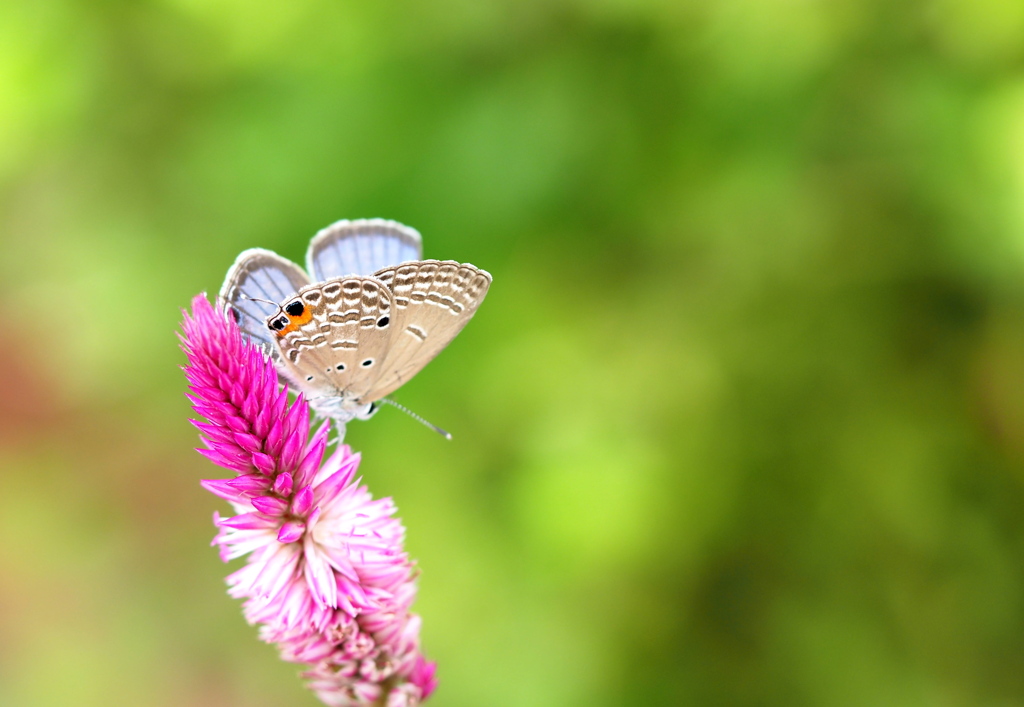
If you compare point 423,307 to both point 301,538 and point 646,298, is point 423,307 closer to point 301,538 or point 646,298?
point 301,538

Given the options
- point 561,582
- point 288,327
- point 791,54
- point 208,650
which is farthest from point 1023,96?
point 208,650

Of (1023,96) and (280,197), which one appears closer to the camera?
(1023,96)

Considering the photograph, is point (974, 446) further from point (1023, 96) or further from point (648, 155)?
point (648, 155)

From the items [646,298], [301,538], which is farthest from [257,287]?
[646,298]

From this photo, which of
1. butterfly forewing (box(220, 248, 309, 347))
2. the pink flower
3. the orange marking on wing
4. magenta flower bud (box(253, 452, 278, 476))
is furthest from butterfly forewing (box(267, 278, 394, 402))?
magenta flower bud (box(253, 452, 278, 476))

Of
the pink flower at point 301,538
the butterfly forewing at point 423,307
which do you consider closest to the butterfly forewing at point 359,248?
the butterfly forewing at point 423,307

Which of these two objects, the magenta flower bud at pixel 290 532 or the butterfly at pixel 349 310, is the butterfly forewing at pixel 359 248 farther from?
the magenta flower bud at pixel 290 532

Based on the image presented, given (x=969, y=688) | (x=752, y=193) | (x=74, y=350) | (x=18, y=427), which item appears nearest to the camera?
(x=969, y=688)
